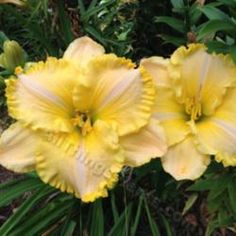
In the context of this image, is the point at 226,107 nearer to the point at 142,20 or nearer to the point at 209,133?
the point at 209,133

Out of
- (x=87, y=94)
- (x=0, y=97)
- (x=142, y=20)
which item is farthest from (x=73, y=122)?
(x=142, y=20)

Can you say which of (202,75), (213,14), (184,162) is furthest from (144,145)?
(213,14)

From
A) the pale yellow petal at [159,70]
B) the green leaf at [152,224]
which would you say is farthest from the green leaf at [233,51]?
the green leaf at [152,224]

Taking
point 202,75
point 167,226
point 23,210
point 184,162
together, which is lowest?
point 167,226

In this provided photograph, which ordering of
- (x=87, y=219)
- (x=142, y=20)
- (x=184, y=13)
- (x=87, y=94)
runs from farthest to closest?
(x=142, y=20) → (x=87, y=219) → (x=184, y=13) → (x=87, y=94)

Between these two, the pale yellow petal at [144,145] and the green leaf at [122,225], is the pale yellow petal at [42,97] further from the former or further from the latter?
the green leaf at [122,225]

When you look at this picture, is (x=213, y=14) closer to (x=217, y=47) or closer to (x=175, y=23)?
(x=217, y=47)

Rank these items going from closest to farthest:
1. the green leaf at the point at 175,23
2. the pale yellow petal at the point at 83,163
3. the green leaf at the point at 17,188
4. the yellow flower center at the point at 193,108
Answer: the pale yellow petal at the point at 83,163 → the yellow flower center at the point at 193,108 → the green leaf at the point at 175,23 → the green leaf at the point at 17,188
